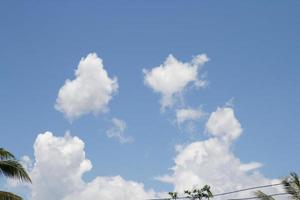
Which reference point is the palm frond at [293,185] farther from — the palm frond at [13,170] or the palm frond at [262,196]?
the palm frond at [13,170]

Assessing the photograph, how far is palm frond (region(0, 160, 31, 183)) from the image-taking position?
70.0 ft

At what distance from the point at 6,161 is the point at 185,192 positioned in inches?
2015

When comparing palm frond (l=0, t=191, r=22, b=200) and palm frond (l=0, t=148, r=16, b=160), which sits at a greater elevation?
palm frond (l=0, t=148, r=16, b=160)

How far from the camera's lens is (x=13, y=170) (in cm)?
2148

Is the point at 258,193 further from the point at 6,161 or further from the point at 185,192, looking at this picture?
the point at 185,192

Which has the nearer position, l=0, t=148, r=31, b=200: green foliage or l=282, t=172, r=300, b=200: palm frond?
l=0, t=148, r=31, b=200: green foliage

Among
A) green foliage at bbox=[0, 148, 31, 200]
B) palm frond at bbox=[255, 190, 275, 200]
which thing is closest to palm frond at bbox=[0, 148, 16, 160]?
green foliage at bbox=[0, 148, 31, 200]

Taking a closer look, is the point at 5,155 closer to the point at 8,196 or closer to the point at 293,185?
the point at 8,196

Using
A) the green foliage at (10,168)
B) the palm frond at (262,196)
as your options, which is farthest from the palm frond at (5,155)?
the palm frond at (262,196)

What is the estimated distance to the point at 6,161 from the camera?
21344 millimetres

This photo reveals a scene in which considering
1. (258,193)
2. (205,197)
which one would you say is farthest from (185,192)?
(258,193)

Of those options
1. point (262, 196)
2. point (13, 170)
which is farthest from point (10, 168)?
point (262, 196)

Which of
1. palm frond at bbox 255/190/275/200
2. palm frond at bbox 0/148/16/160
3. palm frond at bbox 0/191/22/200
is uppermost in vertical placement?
palm frond at bbox 255/190/275/200

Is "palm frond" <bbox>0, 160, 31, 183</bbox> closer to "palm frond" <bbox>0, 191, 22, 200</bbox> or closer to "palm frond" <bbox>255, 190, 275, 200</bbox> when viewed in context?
"palm frond" <bbox>0, 191, 22, 200</bbox>
